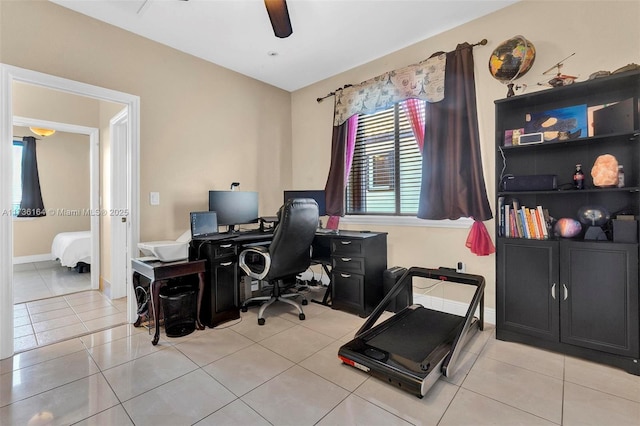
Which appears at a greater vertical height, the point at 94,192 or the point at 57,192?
the point at 57,192

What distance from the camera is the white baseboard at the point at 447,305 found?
8.93ft

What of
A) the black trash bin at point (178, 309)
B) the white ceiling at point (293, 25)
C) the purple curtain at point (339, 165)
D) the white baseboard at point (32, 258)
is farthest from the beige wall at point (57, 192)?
the purple curtain at point (339, 165)

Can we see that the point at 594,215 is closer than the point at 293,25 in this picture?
Yes

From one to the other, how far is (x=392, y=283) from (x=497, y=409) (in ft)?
4.80

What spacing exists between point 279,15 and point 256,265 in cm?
216

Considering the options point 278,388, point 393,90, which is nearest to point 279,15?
point 393,90

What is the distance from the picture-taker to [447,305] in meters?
2.96

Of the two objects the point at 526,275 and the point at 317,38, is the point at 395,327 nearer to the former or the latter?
the point at 526,275

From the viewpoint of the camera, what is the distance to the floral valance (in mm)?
2895

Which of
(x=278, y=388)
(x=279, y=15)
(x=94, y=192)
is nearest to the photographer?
(x=278, y=388)

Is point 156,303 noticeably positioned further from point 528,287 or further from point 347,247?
point 528,287

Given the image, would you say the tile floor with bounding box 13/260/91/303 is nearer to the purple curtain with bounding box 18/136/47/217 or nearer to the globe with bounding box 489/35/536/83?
the purple curtain with bounding box 18/136/47/217

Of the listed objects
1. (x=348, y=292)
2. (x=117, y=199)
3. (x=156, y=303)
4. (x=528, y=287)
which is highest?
(x=117, y=199)

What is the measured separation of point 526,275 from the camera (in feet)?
7.38
